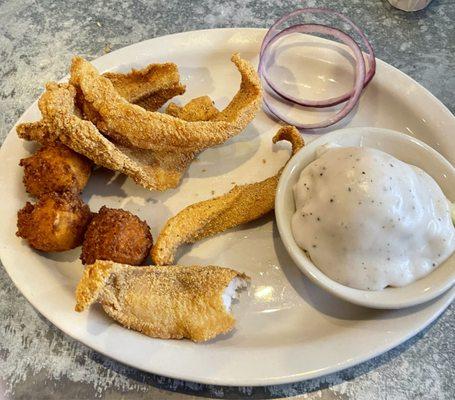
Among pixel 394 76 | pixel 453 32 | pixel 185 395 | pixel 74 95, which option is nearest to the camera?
pixel 185 395

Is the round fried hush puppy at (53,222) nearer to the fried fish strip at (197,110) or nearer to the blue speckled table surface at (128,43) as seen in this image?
the blue speckled table surface at (128,43)

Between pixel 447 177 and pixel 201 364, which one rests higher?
pixel 447 177

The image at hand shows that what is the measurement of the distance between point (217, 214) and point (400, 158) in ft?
1.72

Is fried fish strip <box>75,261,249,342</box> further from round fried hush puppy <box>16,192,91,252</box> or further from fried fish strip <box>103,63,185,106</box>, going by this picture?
fried fish strip <box>103,63,185,106</box>

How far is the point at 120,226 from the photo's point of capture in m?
1.24

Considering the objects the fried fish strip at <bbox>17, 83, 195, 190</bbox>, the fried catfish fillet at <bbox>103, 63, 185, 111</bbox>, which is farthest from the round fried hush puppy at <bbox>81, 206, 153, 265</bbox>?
the fried catfish fillet at <bbox>103, 63, 185, 111</bbox>

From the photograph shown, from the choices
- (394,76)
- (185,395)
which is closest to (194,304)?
(185,395)

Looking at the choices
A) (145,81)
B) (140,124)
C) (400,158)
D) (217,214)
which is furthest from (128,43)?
(400,158)

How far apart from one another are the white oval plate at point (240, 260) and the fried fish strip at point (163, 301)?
0.12 feet

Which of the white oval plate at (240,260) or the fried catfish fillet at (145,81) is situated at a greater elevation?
the fried catfish fillet at (145,81)

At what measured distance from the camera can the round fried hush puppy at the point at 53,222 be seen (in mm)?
1229

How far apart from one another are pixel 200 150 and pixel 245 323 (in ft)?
1.72

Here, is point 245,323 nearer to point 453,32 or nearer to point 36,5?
point 453,32

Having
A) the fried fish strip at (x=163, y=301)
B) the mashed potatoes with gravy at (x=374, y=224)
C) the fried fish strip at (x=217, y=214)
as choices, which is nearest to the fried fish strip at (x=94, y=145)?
the fried fish strip at (x=217, y=214)
